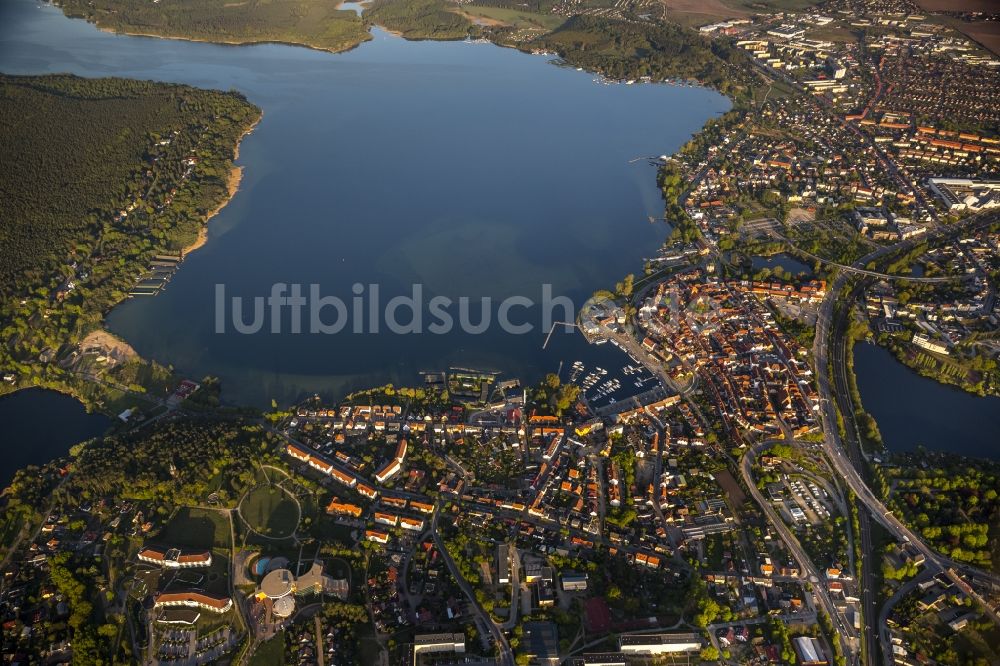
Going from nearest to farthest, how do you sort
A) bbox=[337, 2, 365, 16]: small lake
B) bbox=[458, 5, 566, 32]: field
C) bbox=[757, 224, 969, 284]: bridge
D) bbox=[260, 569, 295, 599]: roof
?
bbox=[260, 569, 295, 599]: roof → bbox=[757, 224, 969, 284]: bridge → bbox=[458, 5, 566, 32]: field → bbox=[337, 2, 365, 16]: small lake

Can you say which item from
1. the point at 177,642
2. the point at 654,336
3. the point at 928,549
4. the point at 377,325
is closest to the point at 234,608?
the point at 177,642

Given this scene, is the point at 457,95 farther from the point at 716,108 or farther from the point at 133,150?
the point at 133,150

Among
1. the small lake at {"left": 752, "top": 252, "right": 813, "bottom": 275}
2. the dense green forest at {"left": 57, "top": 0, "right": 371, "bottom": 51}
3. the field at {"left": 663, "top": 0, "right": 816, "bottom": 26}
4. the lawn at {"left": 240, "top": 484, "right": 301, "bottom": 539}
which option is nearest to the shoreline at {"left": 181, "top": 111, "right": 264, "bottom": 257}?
the lawn at {"left": 240, "top": 484, "right": 301, "bottom": 539}

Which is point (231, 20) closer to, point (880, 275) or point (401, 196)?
point (401, 196)

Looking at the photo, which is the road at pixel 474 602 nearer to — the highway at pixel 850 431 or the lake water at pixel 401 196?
the lake water at pixel 401 196

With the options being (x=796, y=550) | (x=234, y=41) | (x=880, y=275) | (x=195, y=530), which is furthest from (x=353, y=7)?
(x=796, y=550)

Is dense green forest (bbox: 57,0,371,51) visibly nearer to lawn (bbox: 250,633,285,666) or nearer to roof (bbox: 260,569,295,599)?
roof (bbox: 260,569,295,599)
